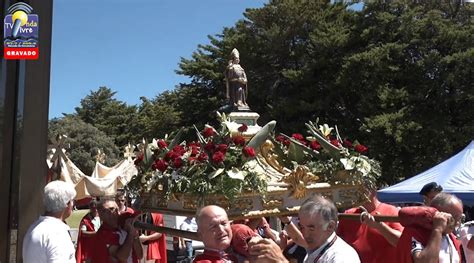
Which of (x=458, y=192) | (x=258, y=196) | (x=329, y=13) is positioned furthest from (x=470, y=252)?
(x=329, y=13)

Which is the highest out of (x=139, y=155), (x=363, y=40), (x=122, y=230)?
(x=363, y=40)

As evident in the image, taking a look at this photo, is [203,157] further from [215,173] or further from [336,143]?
[336,143]

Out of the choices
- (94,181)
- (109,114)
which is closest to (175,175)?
(94,181)

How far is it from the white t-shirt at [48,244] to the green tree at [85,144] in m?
36.2

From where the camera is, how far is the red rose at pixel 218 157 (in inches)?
134

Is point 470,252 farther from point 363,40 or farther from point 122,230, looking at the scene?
point 363,40

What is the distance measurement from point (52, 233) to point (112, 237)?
103 centimetres

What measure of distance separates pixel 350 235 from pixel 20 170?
282 centimetres

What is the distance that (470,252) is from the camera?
187 inches

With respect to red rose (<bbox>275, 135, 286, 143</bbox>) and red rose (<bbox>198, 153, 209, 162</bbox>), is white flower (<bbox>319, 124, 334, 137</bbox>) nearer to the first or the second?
red rose (<bbox>275, 135, 286, 143</bbox>)

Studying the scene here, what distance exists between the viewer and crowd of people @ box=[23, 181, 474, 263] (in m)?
2.76

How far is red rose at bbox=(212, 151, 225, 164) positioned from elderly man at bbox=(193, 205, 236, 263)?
19.6 inches

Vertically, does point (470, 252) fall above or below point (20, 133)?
below

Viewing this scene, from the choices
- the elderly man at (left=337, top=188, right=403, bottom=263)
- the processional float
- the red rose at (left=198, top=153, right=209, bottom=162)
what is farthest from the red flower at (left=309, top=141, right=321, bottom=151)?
the red rose at (left=198, top=153, right=209, bottom=162)
